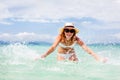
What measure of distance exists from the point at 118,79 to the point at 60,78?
118cm

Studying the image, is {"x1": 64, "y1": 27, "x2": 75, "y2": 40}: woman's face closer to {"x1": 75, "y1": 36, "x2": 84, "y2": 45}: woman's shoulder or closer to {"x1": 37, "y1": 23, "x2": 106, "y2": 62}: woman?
{"x1": 37, "y1": 23, "x2": 106, "y2": 62}: woman

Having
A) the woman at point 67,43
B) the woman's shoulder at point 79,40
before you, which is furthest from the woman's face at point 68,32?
the woman's shoulder at point 79,40

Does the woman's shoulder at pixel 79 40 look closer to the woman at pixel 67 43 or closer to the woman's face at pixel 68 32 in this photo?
the woman at pixel 67 43

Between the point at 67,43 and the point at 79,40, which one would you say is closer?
the point at 79,40

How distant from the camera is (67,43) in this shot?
933 cm

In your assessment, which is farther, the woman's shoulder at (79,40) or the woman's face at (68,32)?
the woman's shoulder at (79,40)

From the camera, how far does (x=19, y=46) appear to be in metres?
13.4

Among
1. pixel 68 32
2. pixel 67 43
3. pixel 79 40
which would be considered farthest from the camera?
pixel 67 43

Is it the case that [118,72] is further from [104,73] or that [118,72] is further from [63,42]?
[63,42]

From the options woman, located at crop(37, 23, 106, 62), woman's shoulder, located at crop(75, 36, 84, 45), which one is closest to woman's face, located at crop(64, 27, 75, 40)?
woman, located at crop(37, 23, 106, 62)

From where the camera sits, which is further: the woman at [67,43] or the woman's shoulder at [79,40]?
the woman's shoulder at [79,40]

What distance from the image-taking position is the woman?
8961mm

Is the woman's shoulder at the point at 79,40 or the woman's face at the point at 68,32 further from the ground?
the woman's face at the point at 68,32

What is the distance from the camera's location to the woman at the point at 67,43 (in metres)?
8.96
